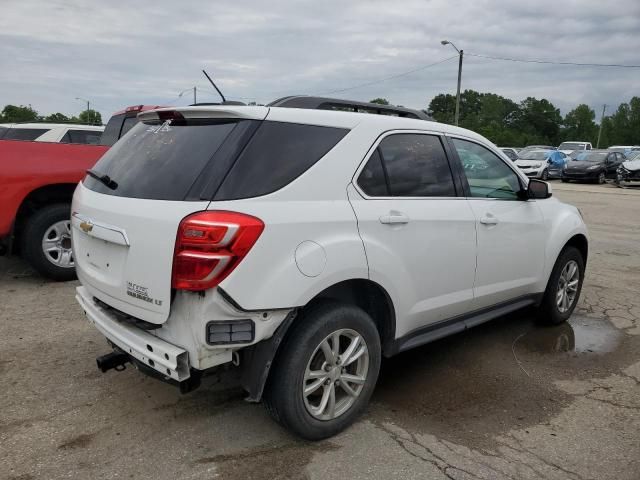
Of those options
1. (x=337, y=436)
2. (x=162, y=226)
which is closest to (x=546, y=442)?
(x=337, y=436)

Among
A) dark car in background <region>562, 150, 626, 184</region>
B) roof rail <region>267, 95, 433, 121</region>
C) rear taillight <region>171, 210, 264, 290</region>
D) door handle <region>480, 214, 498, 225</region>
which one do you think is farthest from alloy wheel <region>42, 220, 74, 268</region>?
dark car in background <region>562, 150, 626, 184</region>

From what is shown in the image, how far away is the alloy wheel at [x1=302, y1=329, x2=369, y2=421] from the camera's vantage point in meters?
2.91

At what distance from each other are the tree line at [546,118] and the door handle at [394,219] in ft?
313

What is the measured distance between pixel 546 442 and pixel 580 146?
38.0m

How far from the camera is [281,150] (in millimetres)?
2811

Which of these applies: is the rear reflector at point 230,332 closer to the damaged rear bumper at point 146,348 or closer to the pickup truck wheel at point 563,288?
the damaged rear bumper at point 146,348

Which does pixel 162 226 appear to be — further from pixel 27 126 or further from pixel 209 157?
pixel 27 126

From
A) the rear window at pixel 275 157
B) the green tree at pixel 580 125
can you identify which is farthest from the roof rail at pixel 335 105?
the green tree at pixel 580 125

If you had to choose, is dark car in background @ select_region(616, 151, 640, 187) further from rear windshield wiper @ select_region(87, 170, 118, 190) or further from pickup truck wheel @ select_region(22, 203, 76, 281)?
rear windshield wiper @ select_region(87, 170, 118, 190)

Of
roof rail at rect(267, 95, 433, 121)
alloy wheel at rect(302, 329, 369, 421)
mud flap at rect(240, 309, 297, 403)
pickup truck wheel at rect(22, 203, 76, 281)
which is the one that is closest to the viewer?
mud flap at rect(240, 309, 297, 403)

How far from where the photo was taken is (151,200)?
2.73 meters

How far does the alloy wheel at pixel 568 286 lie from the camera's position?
4934 mm

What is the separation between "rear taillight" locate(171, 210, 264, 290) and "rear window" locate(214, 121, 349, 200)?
144 mm

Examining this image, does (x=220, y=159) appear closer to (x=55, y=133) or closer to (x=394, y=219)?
(x=394, y=219)
